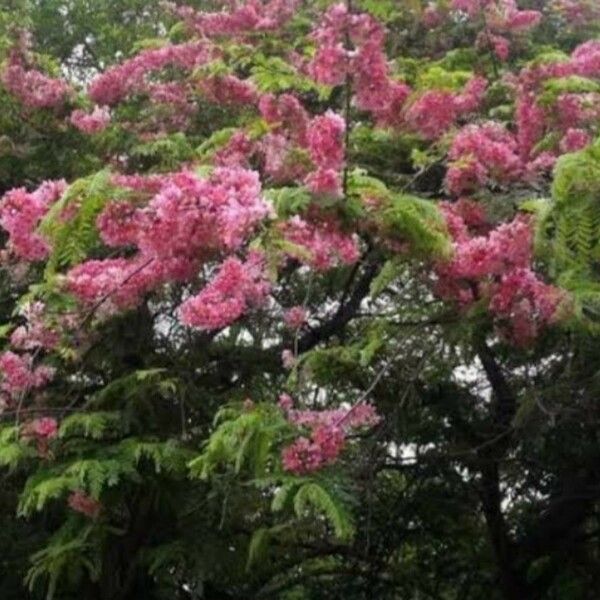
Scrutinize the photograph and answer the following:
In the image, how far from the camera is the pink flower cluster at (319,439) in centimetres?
400

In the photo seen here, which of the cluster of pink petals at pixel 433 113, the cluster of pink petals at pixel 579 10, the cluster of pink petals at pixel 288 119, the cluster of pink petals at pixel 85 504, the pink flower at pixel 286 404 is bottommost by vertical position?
the cluster of pink petals at pixel 85 504

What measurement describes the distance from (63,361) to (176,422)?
69 cm

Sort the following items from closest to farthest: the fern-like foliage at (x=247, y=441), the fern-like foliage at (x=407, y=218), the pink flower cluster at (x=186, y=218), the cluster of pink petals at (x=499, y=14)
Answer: the pink flower cluster at (x=186, y=218) → the fern-like foliage at (x=407, y=218) → the fern-like foliage at (x=247, y=441) → the cluster of pink petals at (x=499, y=14)

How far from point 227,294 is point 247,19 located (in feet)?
16.0

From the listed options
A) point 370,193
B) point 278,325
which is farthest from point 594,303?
point 278,325

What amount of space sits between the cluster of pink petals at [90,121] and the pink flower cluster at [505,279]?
3.28m

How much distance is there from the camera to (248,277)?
411 centimetres

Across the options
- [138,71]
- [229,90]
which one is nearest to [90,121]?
[229,90]

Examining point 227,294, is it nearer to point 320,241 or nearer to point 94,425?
point 320,241

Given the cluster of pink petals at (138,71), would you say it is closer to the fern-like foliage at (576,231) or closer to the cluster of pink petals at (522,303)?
the cluster of pink petals at (522,303)

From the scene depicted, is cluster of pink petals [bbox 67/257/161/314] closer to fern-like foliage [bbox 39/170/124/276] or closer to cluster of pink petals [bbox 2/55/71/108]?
fern-like foliage [bbox 39/170/124/276]

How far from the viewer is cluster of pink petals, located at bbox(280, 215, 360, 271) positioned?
3.88 meters

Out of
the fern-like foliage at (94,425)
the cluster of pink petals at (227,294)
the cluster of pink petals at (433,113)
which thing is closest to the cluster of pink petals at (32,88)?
the cluster of pink petals at (433,113)

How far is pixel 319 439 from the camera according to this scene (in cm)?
405
